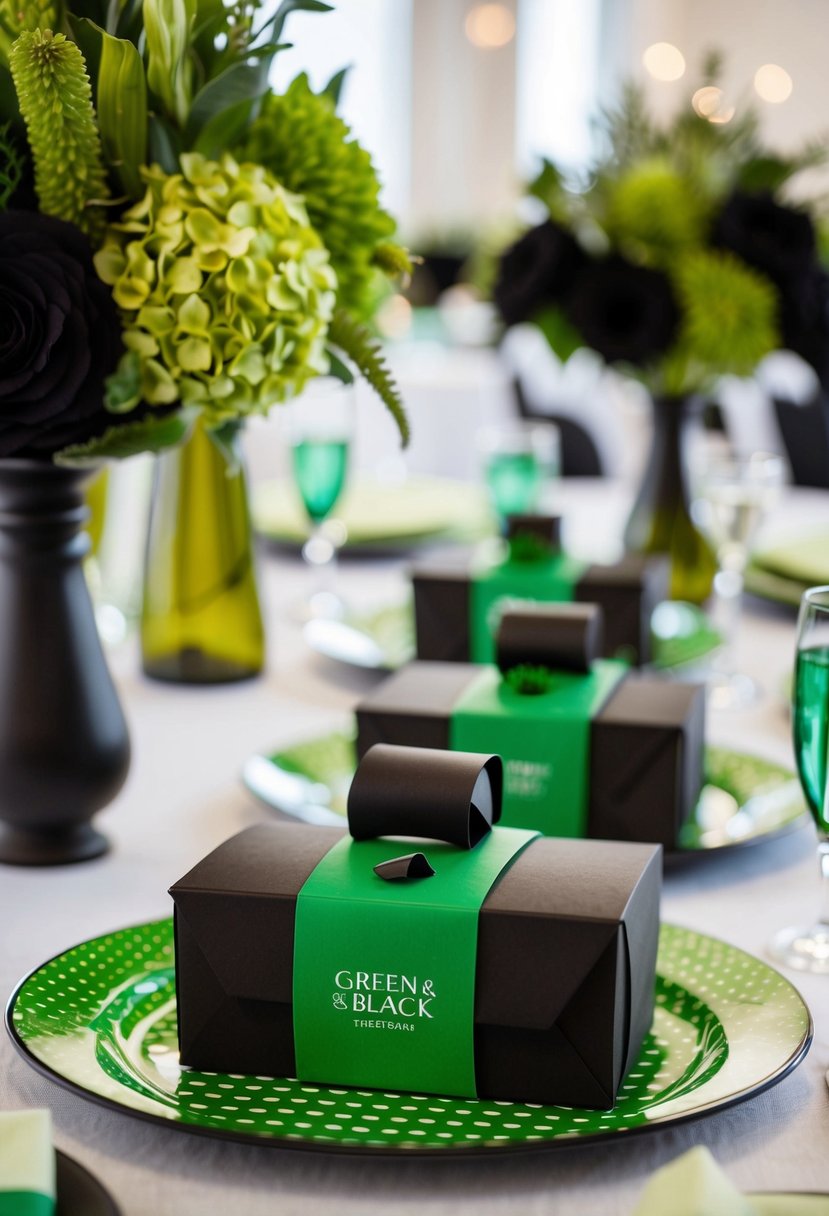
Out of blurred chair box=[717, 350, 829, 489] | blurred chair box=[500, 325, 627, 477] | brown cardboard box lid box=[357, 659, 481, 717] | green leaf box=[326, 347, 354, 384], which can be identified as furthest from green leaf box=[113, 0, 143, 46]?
blurred chair box=[500, 325, 627, 477]

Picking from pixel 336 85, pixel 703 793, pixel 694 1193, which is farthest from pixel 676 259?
pixel 694 1193

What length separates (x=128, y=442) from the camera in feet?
2.77

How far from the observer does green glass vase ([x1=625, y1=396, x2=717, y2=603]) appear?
5.37 ft

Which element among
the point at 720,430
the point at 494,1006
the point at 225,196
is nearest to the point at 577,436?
the point at 720,430

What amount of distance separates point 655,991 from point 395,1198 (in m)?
0.20

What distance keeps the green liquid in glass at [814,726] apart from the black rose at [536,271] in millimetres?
909

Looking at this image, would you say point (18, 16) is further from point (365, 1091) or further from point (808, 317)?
point (808, 317)

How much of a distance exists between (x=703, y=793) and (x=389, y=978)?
1.57ft

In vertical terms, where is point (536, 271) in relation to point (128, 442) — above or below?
above

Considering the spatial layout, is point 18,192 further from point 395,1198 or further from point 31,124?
point 395,1198

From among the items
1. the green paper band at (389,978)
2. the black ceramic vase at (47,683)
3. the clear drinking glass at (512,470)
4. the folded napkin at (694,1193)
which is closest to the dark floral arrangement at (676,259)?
the clear drinking glass at (512,470)

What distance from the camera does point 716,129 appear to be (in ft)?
5.30

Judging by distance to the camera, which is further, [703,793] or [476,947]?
[703,793]

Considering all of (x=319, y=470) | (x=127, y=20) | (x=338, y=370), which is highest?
(x=127, y=20)
